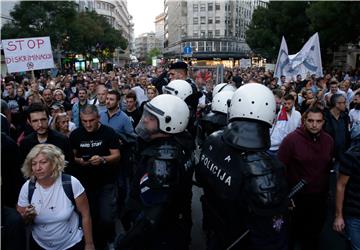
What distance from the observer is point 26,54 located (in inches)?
394

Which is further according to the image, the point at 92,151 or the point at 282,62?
the point at 282,62

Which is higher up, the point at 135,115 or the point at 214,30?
the point at 214,30

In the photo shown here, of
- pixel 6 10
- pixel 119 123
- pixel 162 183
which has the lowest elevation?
pixel 119 123

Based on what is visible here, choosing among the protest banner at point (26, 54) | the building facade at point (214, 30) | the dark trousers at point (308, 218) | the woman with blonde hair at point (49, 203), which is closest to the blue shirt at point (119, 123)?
the woman with blonde hair at point (49, 203)

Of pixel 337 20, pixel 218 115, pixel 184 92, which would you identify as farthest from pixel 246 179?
pixel 337 20

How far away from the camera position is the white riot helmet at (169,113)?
9.45ft

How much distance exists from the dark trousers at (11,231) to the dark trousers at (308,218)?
110 inches

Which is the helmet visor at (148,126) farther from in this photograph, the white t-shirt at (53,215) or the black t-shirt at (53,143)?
the black t-shirt at (53,143)

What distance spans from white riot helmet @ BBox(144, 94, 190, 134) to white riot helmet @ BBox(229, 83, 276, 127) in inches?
18.0

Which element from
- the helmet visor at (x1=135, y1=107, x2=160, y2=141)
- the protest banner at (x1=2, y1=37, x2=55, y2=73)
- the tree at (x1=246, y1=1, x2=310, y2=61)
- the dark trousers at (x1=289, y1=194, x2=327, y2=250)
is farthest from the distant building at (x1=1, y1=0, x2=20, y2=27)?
the helmet visor at (x1=135, y1=107, x2=160, y2=141)

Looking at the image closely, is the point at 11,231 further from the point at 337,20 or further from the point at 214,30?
the point at 214,30

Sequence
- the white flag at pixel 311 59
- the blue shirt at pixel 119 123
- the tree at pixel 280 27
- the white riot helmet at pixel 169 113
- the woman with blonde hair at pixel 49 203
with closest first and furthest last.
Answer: the white riot helmet at pixel 169 113, the woman with blonde hair at pixel 49 203, the blue shirt at pixel 119 123, the white flag at pixel 311 59, the tree at pixel 280 27

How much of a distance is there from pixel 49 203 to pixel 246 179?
1736 millimetres

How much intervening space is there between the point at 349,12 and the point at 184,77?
20.9 m
